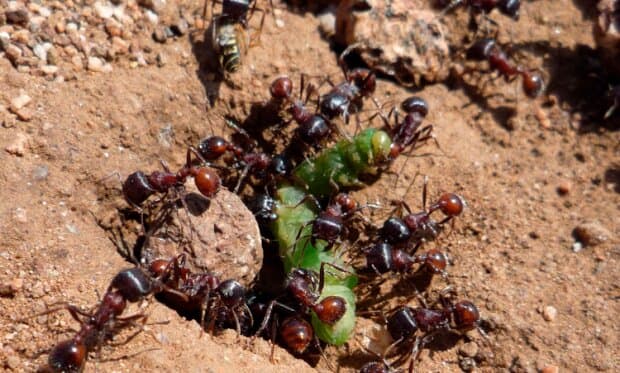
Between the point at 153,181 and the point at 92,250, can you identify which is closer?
the point at 92,250

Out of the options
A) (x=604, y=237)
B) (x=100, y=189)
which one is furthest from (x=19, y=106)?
(x=604, y=237)

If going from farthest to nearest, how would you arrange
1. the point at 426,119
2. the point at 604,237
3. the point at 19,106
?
the point at 426,119, the point at 604,237, the point at 19,106

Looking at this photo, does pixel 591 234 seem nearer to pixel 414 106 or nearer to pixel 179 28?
pixel 414 106

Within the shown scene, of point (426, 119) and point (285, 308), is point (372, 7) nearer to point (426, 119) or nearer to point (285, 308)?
point (426, 119)

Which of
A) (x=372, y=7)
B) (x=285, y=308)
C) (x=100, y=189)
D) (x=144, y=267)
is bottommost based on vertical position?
(x=285, y=308)

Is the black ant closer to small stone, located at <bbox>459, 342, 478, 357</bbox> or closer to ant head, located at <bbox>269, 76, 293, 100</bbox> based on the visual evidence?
ant head, located at <bbox>269, 76, 293, 100</bbox>

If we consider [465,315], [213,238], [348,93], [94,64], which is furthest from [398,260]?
[94,64]

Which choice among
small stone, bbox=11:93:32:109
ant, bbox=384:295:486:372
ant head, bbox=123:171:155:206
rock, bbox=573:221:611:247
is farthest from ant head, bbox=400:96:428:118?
small stone, bbox=11:93:32:109

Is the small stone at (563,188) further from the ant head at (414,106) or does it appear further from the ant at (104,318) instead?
the ant at (104,318)
